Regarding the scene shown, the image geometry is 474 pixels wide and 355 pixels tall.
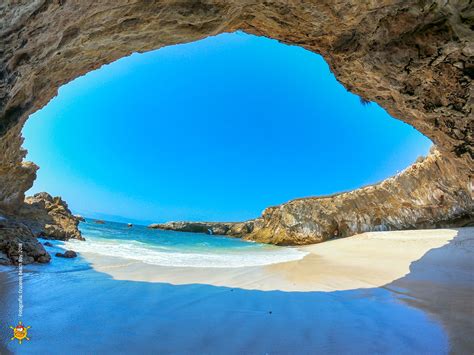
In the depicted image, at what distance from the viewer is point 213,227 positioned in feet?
200

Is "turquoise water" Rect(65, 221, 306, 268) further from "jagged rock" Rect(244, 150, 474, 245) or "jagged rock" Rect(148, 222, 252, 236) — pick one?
"jagged rock" Rect(148, 222, 252, 236)

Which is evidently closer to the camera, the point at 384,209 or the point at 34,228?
the point at 34,228

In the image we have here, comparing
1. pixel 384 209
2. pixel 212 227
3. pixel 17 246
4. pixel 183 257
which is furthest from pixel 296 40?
pixel 212 227

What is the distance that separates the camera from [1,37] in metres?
3.74

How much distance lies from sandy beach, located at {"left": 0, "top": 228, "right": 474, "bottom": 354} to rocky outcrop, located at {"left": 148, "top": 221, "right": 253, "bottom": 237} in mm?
44467

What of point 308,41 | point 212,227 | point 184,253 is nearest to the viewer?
point 308,41

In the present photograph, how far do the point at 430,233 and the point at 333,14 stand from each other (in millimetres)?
19967

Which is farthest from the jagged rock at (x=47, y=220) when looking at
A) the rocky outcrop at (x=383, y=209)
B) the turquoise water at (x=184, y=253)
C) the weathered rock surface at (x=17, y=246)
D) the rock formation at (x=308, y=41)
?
the rocky outcrop at (x=383, y=209)

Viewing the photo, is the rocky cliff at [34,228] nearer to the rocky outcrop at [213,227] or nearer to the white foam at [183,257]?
the white foam at [183,257]

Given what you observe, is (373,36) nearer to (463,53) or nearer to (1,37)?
(463,53)

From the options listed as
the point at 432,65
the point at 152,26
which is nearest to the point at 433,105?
the point at 432,65

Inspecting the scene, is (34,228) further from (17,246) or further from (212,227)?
(212,227)

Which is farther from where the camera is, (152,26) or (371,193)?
(371,193)

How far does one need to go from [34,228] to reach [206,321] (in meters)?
18.9
